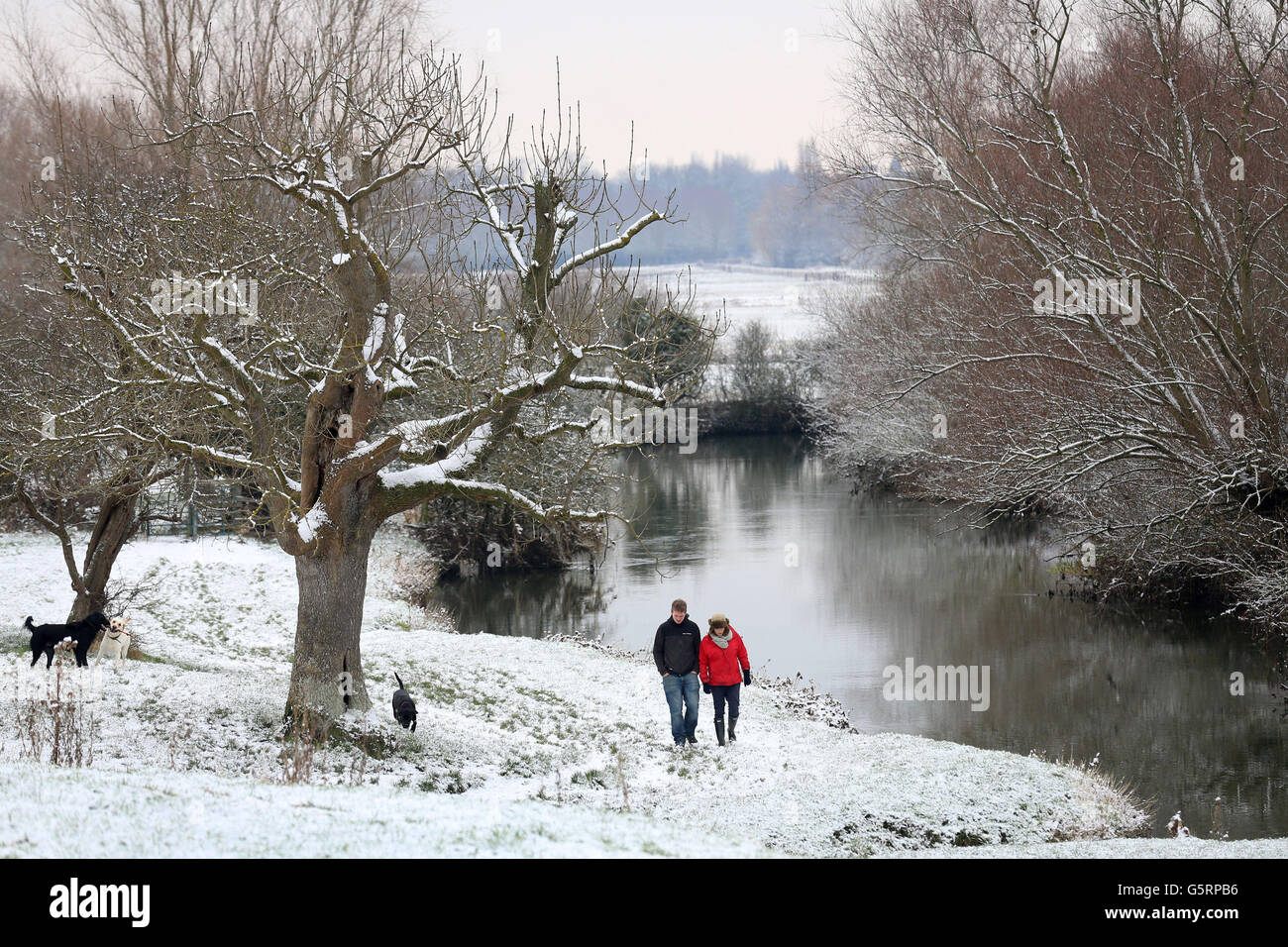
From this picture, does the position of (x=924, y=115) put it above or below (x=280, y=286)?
above

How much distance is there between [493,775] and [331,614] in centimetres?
254

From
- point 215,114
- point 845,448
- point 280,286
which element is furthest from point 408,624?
point 845,448

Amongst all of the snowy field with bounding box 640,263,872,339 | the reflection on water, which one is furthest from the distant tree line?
the reflection on water

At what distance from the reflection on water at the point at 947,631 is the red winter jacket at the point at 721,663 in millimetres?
4282

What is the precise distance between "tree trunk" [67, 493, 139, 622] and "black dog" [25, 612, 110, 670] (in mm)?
2219

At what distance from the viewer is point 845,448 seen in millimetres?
41812

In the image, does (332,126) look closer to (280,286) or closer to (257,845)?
(280,286)

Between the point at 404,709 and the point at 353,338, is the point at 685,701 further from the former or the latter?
the point at 353,338

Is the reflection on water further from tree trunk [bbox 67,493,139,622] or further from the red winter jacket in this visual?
tree trunk [bbox 67,493,139,622]

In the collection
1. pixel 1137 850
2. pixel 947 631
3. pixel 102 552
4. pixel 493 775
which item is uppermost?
pixel 102 552

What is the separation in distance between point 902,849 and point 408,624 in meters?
13.8

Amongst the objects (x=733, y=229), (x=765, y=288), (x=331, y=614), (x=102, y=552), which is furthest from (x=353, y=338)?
(x=733, y=229)

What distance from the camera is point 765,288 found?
12381 cm
